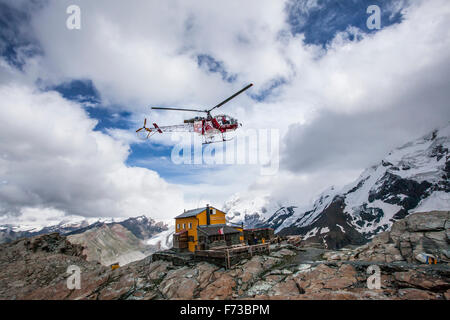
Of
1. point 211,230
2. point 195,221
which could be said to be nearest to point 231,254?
point 211,230

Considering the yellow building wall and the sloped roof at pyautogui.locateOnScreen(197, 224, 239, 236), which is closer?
the sloped roof at pyautogui.locateOnScreen(197, 224, 239, 236)

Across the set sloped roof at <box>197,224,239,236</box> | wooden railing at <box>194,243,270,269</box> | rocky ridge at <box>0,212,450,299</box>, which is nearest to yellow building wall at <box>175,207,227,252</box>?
sloped roof at <box>197,224,239,236</box>

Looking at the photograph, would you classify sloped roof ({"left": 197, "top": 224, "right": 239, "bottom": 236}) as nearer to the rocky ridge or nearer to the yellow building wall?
the yellow building wall

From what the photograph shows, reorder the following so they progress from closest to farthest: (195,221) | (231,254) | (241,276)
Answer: (241,276), (231,254), (195,221)

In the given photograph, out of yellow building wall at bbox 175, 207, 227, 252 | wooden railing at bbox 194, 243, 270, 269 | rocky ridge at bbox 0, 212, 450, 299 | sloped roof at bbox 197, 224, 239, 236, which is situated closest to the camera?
rocky ridge at bbox 0, 212, 450, 299

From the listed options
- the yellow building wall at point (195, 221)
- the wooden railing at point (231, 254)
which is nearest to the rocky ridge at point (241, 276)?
the wooden railing at point (231, 254)

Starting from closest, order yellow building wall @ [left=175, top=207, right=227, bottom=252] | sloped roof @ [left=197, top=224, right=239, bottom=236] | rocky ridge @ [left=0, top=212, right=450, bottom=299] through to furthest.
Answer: rocky ridge @ [left=0, top=212, right=450, bottom=299] < sloped roof @ [left=197, top=224, right=239, bottom=236] < yellow building wall @ [left=175, top=207, right=227, bottom=252]

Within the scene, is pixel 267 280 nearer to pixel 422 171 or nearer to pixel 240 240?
pixel 240 240

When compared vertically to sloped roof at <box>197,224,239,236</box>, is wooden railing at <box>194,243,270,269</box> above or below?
below

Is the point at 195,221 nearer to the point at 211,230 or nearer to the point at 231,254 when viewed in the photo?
the point at 211,230

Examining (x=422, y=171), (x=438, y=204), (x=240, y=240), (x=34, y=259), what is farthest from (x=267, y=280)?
(x=422, y=171)

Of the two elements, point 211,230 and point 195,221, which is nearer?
point 211,230
